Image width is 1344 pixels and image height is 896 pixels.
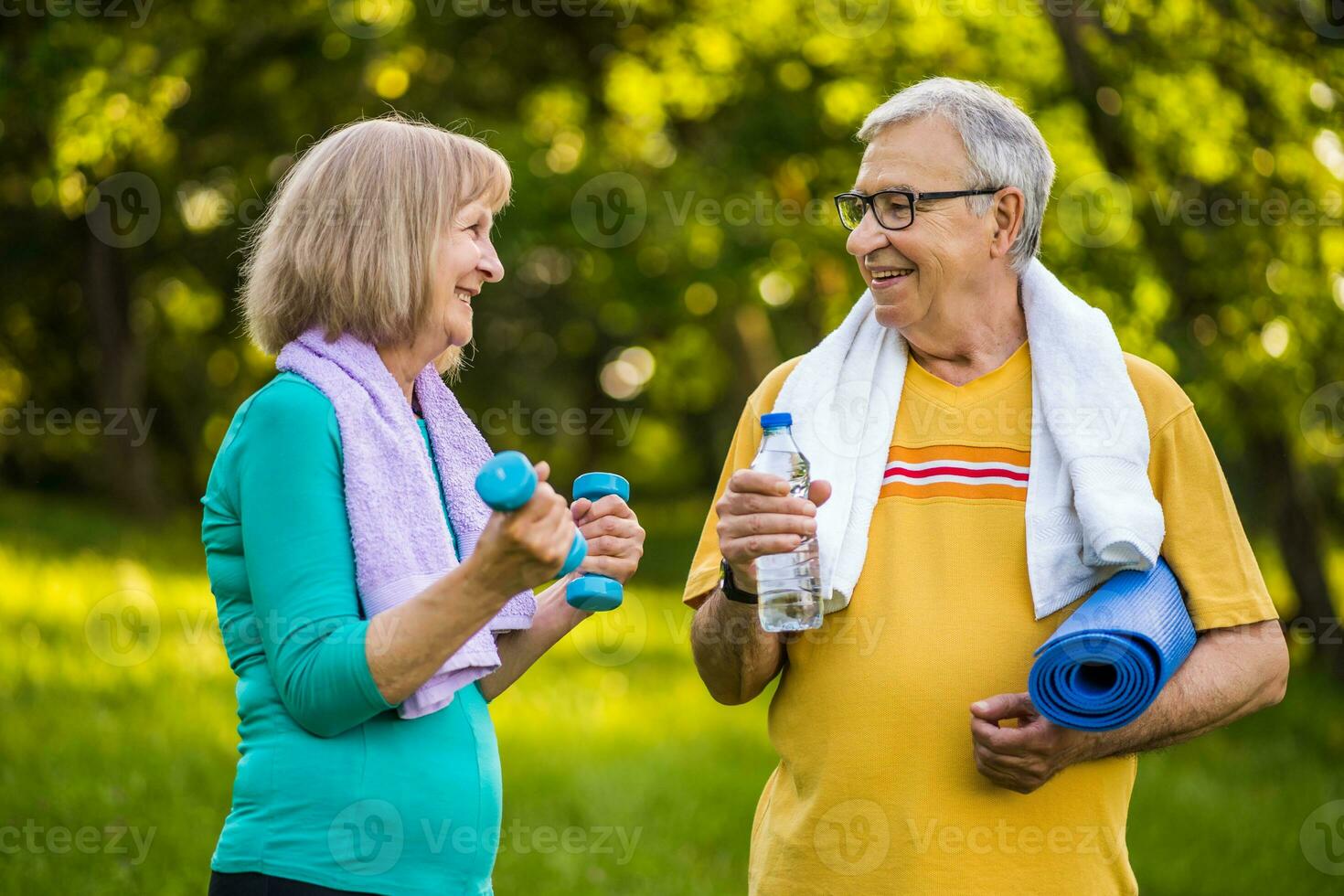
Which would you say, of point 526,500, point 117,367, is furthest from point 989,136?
point 117,367

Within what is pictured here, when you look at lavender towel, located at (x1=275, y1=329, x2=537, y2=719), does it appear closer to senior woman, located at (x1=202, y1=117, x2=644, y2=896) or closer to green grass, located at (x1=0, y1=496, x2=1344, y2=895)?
senior woman, located at (x1=202, y1=117, x2=644, y2=896)

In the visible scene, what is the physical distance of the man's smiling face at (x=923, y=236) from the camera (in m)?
2.98

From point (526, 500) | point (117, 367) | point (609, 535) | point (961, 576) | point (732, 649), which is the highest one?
point (526, 500)

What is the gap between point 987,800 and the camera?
2688 millimetres

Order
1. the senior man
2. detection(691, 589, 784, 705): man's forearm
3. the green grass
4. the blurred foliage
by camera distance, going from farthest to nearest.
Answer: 1. the blurred foliage
2. the green grass
3. detection(691, 589, 784, 705): man's forearm
4. the senior man

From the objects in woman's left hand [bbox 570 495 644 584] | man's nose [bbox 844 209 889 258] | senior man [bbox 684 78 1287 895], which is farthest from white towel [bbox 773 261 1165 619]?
woman's left hand [bbox 570 495 644 584]

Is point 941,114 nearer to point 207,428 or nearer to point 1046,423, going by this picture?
point 1046,423

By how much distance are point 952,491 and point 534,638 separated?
0.94 meters

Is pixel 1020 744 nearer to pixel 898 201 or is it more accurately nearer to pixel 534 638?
pixel 534 638

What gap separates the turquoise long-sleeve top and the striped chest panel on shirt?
45.6 inches

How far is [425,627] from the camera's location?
2137mm

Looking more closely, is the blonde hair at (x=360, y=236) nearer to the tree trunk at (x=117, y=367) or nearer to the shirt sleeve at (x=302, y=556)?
the shirt sleeve at (x=302, y=556)

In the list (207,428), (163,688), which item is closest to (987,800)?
(163,688)

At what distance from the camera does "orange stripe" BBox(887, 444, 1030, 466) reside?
2887 millimetres
